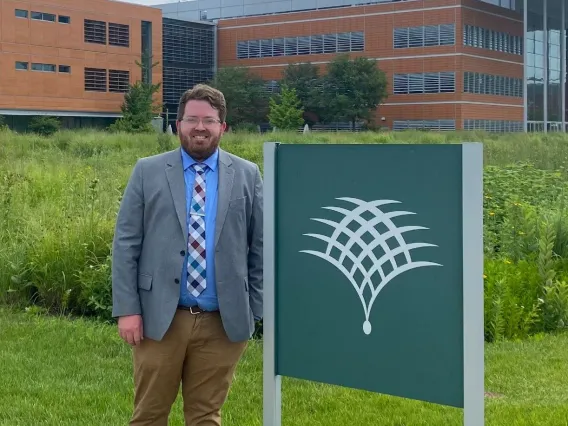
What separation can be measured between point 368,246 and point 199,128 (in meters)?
0.89

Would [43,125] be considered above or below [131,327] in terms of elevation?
above

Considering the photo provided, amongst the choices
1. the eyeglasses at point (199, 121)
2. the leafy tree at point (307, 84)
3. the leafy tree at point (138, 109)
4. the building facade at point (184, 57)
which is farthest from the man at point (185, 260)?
the building facade at point (184, 57)

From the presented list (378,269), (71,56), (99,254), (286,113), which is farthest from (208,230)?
(286,113)

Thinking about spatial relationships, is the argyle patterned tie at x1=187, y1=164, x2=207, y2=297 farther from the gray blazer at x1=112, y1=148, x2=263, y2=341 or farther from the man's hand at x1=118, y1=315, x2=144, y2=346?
the man's hand at x1=118, y1=315, x2=144, y2=346

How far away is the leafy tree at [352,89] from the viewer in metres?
68.4

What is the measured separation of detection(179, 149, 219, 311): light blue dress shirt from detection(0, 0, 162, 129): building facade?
59493 mm

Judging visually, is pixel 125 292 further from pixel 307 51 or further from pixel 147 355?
pixel 307 51

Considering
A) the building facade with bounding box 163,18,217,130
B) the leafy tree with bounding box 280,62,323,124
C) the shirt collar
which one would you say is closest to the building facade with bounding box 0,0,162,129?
the building facade with bounding box 163,18,217,130

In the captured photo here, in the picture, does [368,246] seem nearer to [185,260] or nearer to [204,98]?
[185,260]

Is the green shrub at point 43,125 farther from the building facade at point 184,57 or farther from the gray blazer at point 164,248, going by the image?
the gray blazer at point 164,248

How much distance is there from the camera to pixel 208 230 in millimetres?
3861

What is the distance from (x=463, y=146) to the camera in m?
3.43

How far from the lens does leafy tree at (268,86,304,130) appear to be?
6869cm

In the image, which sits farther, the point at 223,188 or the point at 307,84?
the point at 307,84
